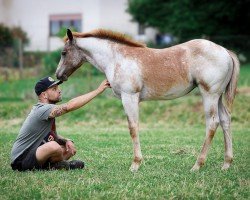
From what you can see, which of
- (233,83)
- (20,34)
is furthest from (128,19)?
(233,83)

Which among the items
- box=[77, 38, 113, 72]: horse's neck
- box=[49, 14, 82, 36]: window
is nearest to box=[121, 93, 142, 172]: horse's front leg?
box=[77, 38, 113, 72]: horse's neck

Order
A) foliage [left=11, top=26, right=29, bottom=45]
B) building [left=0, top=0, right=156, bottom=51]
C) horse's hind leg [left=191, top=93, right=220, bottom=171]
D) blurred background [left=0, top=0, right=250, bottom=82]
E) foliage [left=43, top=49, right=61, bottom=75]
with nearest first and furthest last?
1. horse's hind leg [left=191, top=93, right=220, bottom=171]
2. foliage [left=43, top=49, right=61, bottom=75]
3. blurred background [left=0, top=0, right=250, bottom=82]
4. foliage [left=11, top=26, right=29, bottom=45]
5. building [left=0, top=0, right=156, bottom=51]

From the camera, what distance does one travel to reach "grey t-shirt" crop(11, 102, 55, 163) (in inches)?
326

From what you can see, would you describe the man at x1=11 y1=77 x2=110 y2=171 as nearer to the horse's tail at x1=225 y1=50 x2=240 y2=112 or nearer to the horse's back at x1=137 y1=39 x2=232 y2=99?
the horse's back at x1=137 y1=39 x2=232 y2=99

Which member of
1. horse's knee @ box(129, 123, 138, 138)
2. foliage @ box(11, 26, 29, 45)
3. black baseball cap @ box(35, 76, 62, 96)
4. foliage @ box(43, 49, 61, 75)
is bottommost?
foliage @ box(11, 26, 29, 45)

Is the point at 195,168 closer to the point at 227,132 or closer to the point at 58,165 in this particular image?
the point at 227,132

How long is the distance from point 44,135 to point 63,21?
1317 inches

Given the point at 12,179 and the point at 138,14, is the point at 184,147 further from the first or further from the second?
the point at 138,14

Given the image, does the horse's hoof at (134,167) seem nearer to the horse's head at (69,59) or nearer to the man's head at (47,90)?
the man's head at (47,90)

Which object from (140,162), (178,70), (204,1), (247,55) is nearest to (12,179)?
(140,162)

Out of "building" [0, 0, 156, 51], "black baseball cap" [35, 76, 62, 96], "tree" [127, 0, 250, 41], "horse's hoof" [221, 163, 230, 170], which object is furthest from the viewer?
"building" [0, 0, 156, 51]

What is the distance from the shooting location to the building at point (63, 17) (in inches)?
1565

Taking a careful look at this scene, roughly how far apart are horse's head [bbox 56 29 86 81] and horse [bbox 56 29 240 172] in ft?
0.59

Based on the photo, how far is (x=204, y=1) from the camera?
3594cm
